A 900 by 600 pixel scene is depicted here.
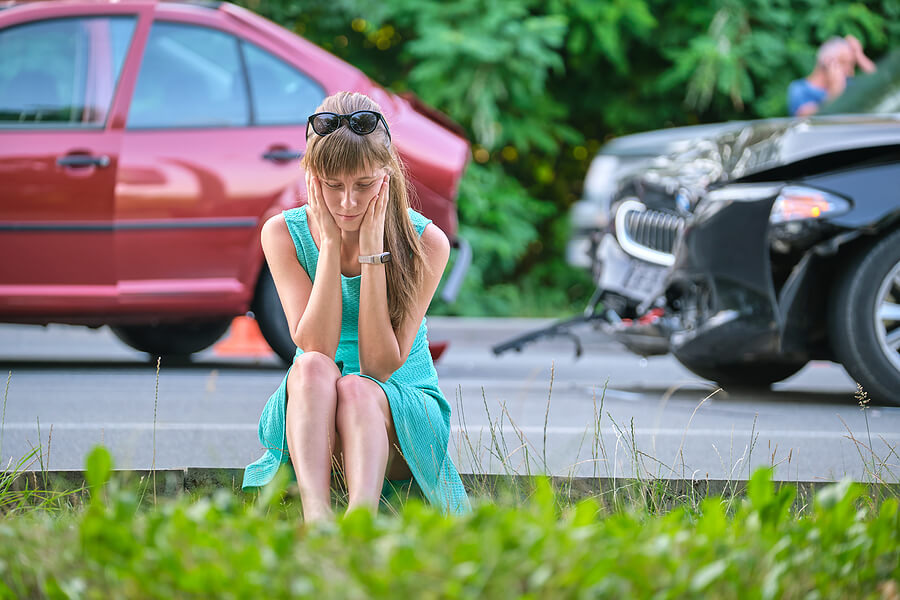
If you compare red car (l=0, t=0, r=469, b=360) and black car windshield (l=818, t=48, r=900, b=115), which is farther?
black car windshield (l=818, t=48, r=900, b=115)

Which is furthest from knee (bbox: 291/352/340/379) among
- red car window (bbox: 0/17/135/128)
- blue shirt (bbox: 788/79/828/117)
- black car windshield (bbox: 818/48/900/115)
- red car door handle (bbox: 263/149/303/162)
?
blue shirt (bbox: 788/79/828/117)

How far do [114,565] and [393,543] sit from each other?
0.41 metres

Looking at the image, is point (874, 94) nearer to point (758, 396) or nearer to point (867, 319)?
point (758, 396)

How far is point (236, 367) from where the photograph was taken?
7266mm

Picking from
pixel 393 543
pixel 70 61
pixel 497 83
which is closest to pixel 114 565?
pixel 393 543

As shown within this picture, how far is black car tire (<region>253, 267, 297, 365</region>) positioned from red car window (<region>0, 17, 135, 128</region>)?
1.24 meters

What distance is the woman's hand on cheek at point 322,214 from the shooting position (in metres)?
3.13

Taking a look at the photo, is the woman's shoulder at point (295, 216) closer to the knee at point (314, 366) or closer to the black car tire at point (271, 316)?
the knee at point (314, 366)

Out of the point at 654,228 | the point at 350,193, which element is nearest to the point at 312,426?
the point at 350,193

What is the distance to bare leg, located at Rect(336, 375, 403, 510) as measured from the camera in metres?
2.71

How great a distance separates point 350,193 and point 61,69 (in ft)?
13.1

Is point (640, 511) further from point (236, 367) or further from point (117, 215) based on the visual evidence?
point (236, 367)

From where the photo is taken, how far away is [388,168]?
3135 millimetres

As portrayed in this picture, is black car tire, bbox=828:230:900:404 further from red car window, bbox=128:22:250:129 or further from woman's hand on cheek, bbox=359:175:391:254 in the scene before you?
red car window, bbox=128:22:250:129
